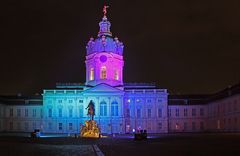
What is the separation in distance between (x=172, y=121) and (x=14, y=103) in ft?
112

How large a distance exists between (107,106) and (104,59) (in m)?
9.67

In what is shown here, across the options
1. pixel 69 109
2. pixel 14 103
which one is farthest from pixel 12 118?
pixel 69 109

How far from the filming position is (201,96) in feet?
330

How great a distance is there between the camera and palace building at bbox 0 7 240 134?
298ft

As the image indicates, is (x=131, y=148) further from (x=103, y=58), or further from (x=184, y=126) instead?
(x=184, y=126)

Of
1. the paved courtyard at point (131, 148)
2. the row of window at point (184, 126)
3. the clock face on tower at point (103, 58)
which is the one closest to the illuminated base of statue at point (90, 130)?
the paved courtyard at point (131, 148)

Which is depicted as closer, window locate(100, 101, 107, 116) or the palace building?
window locate(100, 101, 107, 116)

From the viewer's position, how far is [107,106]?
91.2 metres

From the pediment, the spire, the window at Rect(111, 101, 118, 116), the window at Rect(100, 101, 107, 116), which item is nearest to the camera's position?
the pediment

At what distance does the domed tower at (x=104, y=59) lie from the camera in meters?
91.4

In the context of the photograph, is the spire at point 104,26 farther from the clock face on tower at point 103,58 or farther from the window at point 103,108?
the window at point 103,108

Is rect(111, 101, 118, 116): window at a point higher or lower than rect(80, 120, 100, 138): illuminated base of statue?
higher

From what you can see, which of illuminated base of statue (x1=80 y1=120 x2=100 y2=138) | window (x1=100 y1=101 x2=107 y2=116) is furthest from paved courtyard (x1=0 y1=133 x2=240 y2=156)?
window (x1=100 y1=101 x2=107 y2=116)

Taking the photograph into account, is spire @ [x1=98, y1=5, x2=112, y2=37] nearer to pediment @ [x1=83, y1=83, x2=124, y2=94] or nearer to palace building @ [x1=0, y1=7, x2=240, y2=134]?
palace building @ [x1=0, y1=7, x2=240, y2=134]
